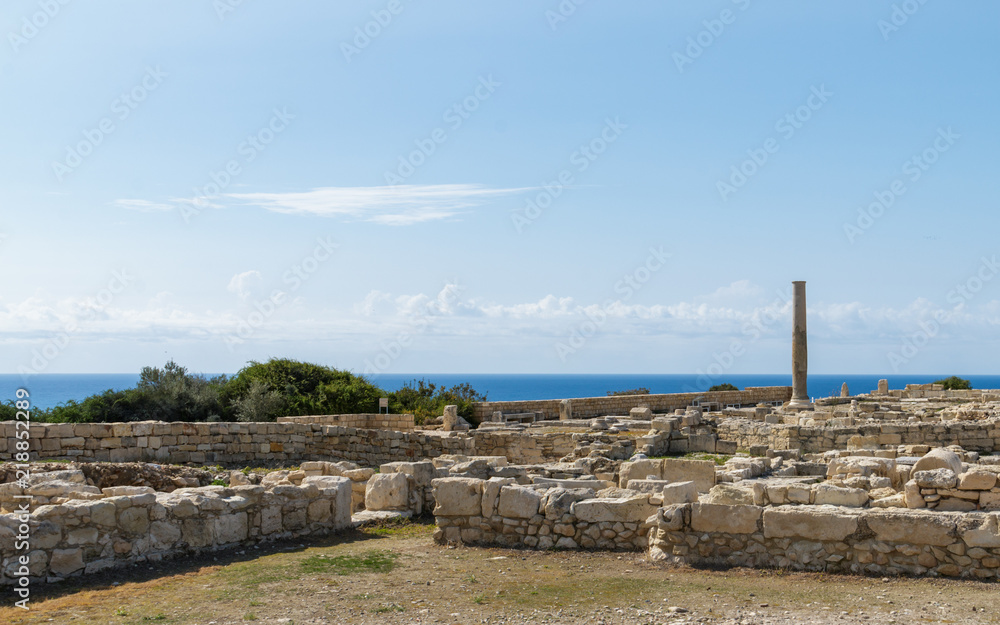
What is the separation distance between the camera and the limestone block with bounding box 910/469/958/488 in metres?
8.15

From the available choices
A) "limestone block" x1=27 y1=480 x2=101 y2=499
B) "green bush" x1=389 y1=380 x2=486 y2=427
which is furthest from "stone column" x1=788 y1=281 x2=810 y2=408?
"limestone block" x1=27 y1=480 x2=101 y2=499

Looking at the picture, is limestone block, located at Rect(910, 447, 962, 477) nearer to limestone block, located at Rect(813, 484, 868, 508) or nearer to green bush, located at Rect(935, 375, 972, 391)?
limestone block, located at Rect(813, 484, 868, 508)

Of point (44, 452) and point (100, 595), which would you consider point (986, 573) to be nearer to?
point (100, 595)

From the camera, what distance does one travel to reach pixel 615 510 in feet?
29.6

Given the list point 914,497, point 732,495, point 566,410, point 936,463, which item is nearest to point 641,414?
point 566,410

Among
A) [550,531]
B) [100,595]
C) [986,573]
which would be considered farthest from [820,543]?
[100,595]

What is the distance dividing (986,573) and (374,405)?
75.9 ft

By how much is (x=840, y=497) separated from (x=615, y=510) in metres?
2.27

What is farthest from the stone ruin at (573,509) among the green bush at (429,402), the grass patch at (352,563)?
the green bush at (429,402)

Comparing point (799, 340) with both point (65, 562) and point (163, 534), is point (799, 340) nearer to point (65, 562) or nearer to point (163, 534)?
point (163, 534)

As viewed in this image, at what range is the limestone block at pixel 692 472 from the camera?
451 inches

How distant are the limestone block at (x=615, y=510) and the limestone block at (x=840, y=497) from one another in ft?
5.58

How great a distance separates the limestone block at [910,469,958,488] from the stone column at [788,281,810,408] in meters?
23.3

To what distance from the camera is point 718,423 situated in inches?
938
